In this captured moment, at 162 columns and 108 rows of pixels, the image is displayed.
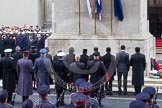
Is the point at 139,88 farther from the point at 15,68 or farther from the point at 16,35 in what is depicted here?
the point at 16,35

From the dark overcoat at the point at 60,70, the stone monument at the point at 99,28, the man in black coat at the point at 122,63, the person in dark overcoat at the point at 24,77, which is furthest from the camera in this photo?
the stone monument at the point at 99,28

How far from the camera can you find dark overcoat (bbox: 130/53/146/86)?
15711 millimetres

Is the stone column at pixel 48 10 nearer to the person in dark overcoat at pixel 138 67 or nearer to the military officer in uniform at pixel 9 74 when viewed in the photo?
the person in dark overcoat at pixel 138 67

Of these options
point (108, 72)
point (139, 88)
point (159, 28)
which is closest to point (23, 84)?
point (108, 72)

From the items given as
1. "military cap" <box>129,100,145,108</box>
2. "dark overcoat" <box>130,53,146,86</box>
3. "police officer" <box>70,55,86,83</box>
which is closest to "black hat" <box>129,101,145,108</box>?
"military cap" <box>129,100,145,108</box>

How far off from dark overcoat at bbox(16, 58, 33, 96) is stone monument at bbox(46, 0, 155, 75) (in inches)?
214

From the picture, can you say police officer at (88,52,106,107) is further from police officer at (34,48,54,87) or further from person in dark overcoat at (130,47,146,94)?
person in dark overcoat at (130,47,146,94)

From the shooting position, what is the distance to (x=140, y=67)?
1581 cm

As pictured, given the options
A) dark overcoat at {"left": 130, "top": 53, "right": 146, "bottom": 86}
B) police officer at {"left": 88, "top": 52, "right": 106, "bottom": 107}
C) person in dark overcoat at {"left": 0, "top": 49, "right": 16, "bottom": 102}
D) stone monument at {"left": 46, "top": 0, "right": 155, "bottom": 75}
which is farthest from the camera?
stone monument at {"left": 46, "top": 0, "right": 155, "bottom": 75}

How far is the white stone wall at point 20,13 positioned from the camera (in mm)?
40875

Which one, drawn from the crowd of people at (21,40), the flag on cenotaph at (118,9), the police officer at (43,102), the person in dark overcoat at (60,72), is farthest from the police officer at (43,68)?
the crowd of people at (21,40)

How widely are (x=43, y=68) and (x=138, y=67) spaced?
3.00 meters

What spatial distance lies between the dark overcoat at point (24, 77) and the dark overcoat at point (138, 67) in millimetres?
3315

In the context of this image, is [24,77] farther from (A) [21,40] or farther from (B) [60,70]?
(A) [21,40]
